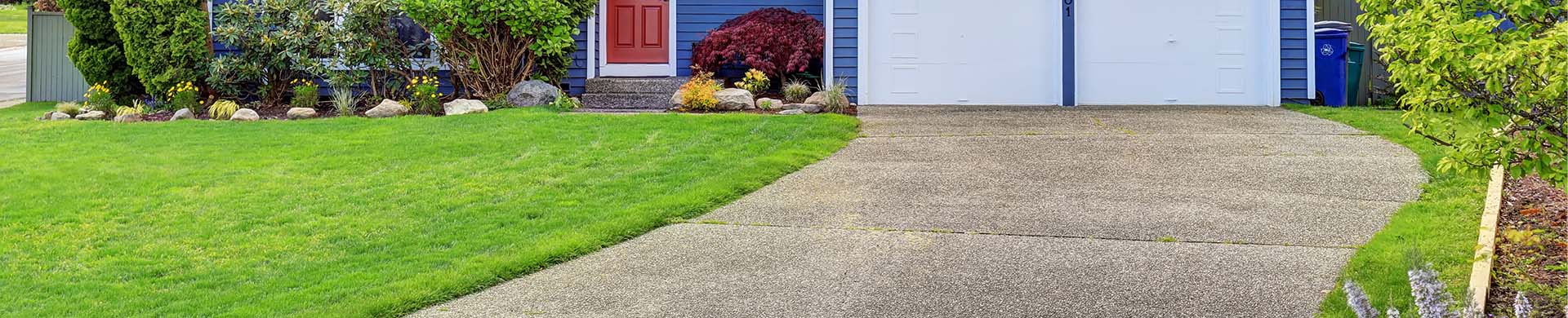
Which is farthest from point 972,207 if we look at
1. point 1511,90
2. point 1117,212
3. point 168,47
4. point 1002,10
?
point 168,47

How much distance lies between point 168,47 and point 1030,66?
7861 mm

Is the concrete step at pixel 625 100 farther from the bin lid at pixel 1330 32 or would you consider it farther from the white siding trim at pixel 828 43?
the bin lid at pixel 1330 32

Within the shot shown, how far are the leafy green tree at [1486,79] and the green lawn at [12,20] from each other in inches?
1873

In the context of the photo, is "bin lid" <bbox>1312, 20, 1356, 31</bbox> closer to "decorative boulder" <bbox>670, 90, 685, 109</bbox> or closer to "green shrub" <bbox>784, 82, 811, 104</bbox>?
"green shrub" <bbox>784, 82, 811, 104</bbox>

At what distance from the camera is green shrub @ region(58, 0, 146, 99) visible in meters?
13.3

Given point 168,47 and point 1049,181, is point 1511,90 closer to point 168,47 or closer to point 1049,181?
point 1049,181

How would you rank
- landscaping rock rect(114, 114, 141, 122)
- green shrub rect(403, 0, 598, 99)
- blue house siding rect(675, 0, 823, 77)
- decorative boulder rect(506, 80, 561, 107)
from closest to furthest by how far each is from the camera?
landscaping rock rect(114, 114, 141, 122)
green shrub rect(403, 0, 598, 99)
decorative boulder rect(506, 80, 561, 107)
blue house siding rect(675, 0, 823, 77)

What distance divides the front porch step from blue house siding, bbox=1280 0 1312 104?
18.3ft

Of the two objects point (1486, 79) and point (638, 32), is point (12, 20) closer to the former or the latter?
point (638, 32)

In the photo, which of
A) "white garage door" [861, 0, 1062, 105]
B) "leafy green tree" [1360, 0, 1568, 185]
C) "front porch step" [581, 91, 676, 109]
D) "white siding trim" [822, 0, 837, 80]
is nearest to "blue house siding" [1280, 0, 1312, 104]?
"white garage door" [861, 0, 1062, 105]

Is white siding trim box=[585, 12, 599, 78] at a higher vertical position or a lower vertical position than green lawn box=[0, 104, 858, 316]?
higher

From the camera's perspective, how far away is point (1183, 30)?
506 inches

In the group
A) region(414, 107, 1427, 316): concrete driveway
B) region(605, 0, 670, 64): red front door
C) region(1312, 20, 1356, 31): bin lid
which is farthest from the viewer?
region(605, 0, 670, 64): red front door

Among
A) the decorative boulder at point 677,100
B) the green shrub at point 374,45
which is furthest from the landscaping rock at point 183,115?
the decorative boulder at point 677,100
